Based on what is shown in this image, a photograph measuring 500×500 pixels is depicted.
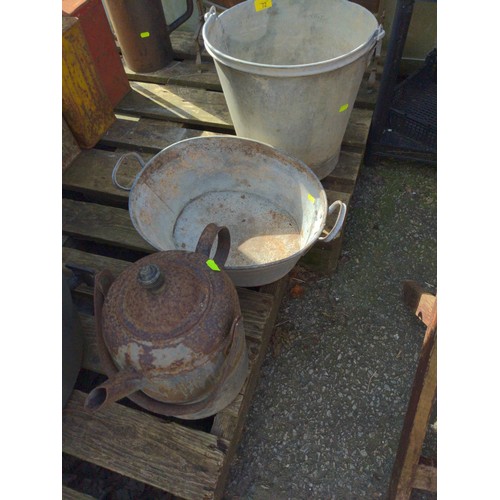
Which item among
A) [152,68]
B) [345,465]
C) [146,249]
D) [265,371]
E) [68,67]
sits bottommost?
[345,465]

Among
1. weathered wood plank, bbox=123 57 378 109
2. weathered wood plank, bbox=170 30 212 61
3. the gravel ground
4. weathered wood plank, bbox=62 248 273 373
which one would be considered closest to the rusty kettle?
weathered wood plank, bbox=62 248 273 373

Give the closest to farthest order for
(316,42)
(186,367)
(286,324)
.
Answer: (186,367)
(286,324)
(316,42)

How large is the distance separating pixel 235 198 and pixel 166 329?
3.40ft

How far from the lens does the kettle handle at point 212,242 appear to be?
1.27m

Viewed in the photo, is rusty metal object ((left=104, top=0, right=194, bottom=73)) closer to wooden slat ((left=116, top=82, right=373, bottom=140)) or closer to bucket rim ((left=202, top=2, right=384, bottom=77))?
wooden slat ((left=116, top=82, right=373, bottom=140))

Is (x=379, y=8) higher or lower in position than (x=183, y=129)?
higher

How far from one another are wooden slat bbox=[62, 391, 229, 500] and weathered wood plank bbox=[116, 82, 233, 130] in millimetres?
1578

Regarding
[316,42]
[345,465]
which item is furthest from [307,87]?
[345,465]

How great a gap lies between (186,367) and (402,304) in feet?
4.38

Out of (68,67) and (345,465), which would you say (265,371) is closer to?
(345,465)

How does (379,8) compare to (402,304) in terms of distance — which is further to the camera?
(379,8)

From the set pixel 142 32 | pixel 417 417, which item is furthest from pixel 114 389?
pixel 142 32

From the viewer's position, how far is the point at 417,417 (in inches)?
51.2

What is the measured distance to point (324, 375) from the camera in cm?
187
